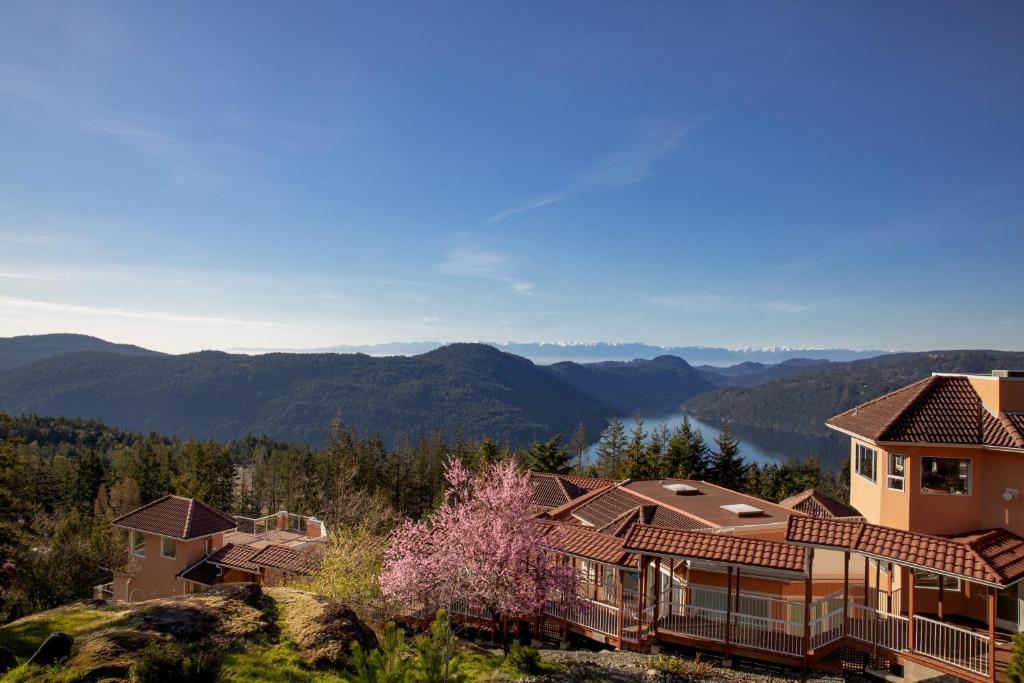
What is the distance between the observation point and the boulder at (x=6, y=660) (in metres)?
7.25

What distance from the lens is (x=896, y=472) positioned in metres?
14.5

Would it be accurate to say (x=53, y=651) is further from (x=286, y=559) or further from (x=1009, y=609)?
(x=1009, y=609)

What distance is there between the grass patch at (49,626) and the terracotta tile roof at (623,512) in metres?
11.7

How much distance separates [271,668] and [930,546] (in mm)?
12461

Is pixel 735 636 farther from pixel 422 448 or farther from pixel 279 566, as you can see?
pixel 422 448

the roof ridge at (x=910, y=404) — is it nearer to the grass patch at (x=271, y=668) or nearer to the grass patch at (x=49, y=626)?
the grass patch at (x=271, y=668)

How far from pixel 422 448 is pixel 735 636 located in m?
52.2

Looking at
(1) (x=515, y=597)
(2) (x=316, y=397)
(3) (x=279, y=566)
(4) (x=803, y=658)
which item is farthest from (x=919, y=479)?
(2) (x=316, y=397)

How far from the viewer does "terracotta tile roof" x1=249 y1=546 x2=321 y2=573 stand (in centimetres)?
2059

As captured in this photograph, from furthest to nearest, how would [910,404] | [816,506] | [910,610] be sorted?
[816,506] → [910,404] → [910,610]

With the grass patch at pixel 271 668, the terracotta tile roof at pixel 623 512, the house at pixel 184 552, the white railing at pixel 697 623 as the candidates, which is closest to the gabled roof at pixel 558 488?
the terracotta tile roof at pixel 623 512

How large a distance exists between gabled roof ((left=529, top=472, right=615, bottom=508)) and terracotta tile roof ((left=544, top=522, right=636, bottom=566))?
9.14 meters

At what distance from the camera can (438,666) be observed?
7.43 m

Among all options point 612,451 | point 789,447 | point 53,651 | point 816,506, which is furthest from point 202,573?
point 789,447
